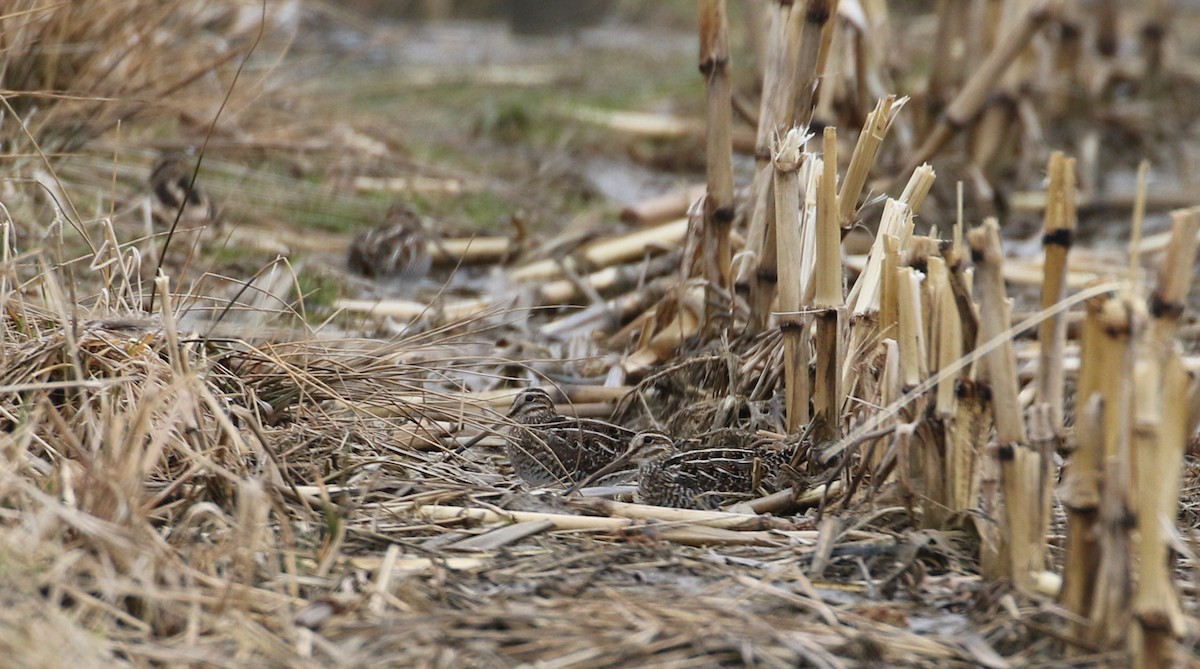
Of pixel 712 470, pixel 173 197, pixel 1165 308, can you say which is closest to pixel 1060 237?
pixel 1165 308

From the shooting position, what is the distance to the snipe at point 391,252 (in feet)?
12.6

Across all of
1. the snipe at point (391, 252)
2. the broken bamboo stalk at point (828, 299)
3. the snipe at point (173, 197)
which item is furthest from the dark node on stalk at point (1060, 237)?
the snipe at point (173, 197)

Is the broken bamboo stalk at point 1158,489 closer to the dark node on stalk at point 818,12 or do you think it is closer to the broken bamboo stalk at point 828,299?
the broken bamboo stalk at point 828,299

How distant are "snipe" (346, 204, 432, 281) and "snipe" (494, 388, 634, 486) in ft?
4.93

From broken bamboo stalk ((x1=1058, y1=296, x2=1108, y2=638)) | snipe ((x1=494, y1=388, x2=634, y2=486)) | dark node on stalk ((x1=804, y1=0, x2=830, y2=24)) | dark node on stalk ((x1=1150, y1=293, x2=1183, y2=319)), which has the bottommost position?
snipe ((x1=494, y1=388, x2=634, y2=486))

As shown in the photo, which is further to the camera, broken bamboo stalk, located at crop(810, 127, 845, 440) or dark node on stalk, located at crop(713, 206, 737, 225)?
dark node on stalk, located at crop(713, 206, 737, 225)

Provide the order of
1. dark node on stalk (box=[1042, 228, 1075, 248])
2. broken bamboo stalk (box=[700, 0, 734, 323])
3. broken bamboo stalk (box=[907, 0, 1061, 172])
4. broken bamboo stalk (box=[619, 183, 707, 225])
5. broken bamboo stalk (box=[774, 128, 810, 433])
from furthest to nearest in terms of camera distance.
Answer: broken bamboo stalk (box=[907, 0, 1061, 172])
broken bamboo stalk (box=[619, 183, 707, 225])
broken bamboo stalk (box=[700, 0, 734, 323])
broken bamboo stalk (box=[774, 128, 810, 433])
dark node on stalk (box=[1042, 228, 1075, 248])

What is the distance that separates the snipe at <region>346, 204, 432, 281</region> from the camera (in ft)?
12.6

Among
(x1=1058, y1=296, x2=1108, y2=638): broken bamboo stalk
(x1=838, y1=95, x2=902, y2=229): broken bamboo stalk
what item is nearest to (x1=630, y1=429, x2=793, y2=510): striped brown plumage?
(x1=838, y1=95, x2=902, y2=229): broken bamboo stalk

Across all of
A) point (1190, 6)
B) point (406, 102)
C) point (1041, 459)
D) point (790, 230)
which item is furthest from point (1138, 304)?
point (1190, 6)

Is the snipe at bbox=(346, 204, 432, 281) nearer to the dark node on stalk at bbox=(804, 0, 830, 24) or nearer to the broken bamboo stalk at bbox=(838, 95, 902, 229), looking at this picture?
the dark node on stalk at bbox=(804, 0, 830, 24)

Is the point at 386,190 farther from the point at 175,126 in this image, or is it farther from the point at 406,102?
the point at 406,102

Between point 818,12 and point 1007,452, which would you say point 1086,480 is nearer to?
point 1007,452

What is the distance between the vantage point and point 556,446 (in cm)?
234
